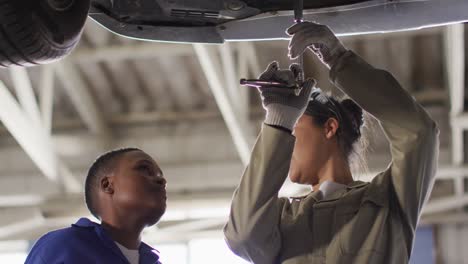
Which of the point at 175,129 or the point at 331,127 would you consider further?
the point at 175,129

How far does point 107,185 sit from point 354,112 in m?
0.79

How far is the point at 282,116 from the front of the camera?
204 cm

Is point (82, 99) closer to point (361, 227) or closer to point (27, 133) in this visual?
point (27, 133)

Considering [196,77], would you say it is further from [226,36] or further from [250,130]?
[226,36]

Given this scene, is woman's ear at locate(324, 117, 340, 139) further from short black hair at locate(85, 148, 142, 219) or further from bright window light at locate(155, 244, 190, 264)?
bright window light at locate(155, 244, 190, 264)

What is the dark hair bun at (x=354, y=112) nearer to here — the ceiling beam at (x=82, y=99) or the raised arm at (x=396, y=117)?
the raised arm at (x=396, y=117)

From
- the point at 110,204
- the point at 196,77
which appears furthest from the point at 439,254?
the point at 110,204

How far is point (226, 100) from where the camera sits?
707 cm

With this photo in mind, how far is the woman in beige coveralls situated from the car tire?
1.89 ft

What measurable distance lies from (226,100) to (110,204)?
4.54 meters

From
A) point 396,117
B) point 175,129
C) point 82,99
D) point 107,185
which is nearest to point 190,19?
point 107,185

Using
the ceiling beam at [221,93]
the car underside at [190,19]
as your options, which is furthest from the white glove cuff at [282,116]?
the ceiling beam at [221,93]

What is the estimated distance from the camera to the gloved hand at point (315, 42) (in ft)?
6.88

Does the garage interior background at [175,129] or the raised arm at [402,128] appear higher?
the raised arm at [402,128]
